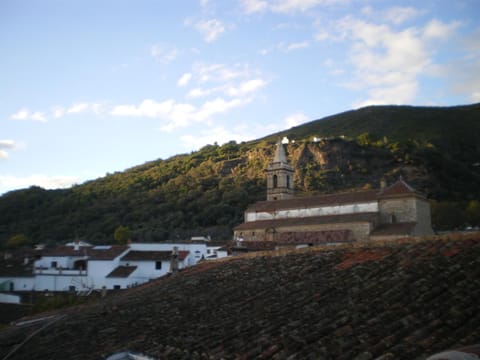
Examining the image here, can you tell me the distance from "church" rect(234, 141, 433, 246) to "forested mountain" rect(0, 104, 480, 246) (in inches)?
672

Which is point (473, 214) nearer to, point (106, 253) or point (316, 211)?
point (316, 211)

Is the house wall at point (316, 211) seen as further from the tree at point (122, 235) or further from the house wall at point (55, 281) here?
→ the tree at point (122, 235)

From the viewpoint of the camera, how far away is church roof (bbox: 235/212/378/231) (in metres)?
33.2

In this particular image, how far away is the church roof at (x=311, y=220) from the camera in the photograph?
109 feet

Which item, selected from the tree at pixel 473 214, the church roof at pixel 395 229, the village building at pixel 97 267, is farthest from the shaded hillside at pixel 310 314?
the tree at pixel 473 214

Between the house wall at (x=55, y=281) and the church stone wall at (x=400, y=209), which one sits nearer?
the church stone wall at (x=400, y=209)

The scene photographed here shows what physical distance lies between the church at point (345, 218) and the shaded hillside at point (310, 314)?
A: 21768 millimetres

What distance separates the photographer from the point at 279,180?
48500 mm

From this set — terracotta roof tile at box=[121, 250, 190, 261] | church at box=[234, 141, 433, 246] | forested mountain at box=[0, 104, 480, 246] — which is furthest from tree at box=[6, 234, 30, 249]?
church at box=[234, 141, 433, 246]

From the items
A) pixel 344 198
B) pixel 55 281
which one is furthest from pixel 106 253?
pixel 344 198

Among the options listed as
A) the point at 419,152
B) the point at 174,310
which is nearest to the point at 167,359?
the point at 174,310

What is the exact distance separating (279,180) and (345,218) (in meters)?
15.2

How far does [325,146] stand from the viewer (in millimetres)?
77375

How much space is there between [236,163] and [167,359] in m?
81.6
